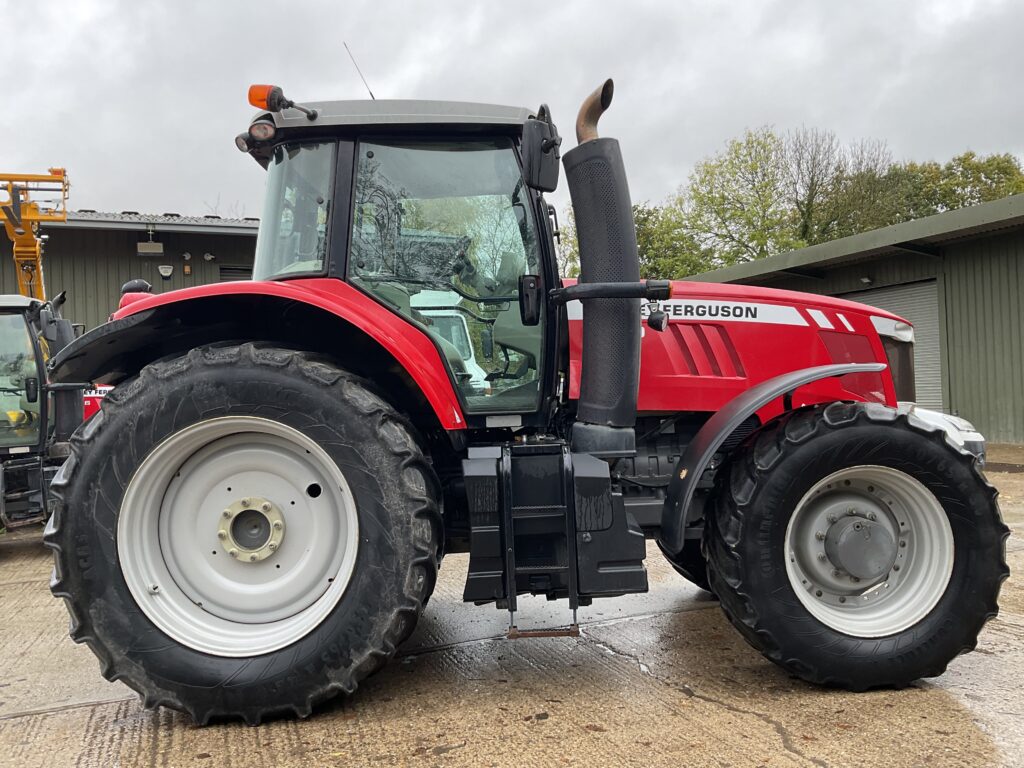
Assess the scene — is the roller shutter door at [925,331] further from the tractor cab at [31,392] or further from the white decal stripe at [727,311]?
the tractor cab at [31,392]

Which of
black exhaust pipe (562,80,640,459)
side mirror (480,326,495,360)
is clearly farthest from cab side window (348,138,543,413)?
black exhaust pipe (562,80,640,459)

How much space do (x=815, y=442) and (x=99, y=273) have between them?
13104mm

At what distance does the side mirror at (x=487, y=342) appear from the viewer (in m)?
3.15

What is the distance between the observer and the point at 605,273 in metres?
3.01

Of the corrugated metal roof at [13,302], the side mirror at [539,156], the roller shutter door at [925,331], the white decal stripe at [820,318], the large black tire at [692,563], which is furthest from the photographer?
the roller shutter door at [925,331]

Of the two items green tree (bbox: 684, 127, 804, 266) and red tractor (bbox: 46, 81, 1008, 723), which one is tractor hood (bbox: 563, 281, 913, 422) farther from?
green tree (bbox: 684, 127, 804, 266)

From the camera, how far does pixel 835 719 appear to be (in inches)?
104

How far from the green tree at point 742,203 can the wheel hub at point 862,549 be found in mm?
27512

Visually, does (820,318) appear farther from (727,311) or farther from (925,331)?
(925,331)

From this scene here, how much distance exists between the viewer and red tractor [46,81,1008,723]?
2.71 meters

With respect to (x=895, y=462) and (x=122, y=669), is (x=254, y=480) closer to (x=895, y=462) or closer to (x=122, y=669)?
(x=122, y=669)

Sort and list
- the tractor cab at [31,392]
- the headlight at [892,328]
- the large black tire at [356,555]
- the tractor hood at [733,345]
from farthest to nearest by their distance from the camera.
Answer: the tractor cab at [31,392] → the headlight at [892,328] → the tractor hood at [733,345] → the large black tire at [356,555]

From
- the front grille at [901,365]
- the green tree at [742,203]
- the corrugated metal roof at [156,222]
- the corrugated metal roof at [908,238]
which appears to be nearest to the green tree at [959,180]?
the green tree at [742,203]

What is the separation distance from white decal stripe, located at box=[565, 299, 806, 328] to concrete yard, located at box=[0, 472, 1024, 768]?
1467 mm
